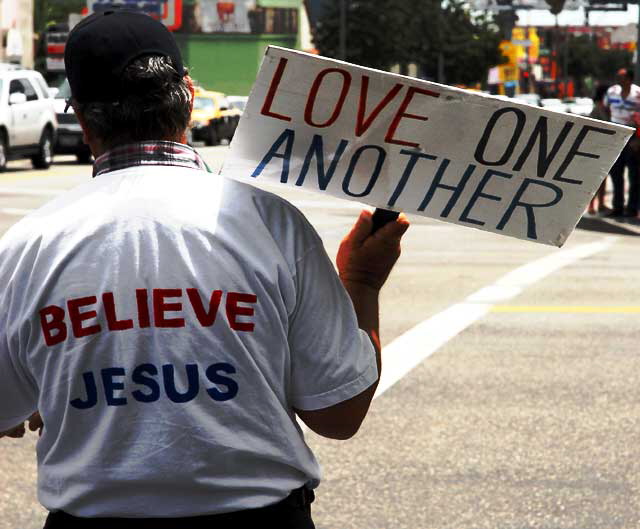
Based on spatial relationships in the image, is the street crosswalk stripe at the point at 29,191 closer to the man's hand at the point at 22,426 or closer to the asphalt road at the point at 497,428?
the asphalt road at the point at 497,428

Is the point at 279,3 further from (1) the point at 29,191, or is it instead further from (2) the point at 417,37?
(1) the point at 29,191

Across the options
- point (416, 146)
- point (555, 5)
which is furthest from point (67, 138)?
point (416, 146)

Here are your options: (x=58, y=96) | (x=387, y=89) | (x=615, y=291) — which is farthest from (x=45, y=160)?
(x=387, y=89)

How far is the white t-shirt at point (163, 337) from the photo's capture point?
2.31m

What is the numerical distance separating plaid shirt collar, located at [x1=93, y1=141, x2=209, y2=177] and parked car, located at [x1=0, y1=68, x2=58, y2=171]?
81.6 feet

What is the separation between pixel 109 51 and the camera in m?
2.44

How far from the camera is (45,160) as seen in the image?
29062 millimetres

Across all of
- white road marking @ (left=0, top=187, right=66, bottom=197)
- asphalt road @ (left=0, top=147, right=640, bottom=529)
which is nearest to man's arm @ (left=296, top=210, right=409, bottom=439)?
asphalt road @ (left=0, top=147, right=640, bottom=529)

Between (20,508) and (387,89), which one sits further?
(20,508)

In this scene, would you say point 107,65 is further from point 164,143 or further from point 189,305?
point 189,305

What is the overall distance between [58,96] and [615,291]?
22.7 meters

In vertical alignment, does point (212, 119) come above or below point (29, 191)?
below

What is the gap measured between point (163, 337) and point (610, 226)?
55.3ft

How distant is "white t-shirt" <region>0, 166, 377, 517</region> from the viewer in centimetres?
231
